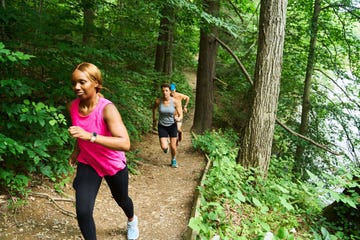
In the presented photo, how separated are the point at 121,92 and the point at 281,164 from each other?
16.2 ft

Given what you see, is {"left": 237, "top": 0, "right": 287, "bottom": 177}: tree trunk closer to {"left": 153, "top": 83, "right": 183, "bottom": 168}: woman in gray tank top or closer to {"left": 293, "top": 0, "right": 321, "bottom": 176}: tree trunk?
{"left": 153, "top": 83, "right": 183, "bottom": 168}: woman in gray tank top

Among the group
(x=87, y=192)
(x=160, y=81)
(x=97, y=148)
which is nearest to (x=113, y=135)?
(x=97, y=148)

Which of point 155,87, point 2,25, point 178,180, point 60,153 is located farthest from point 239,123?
point 2,25

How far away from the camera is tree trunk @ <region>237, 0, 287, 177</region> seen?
229 inches

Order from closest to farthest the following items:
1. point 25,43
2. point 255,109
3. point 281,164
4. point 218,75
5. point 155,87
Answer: point 25,43 → point 255,109 → point 281,164 → point 155,87 → point 218,75

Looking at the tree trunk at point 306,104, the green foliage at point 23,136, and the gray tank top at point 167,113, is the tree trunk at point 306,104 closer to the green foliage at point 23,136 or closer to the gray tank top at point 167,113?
the gray tank top at point 167,113

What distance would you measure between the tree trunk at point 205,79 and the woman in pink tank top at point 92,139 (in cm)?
803

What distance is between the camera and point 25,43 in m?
5.15

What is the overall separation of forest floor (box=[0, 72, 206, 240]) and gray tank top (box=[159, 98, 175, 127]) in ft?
4.19

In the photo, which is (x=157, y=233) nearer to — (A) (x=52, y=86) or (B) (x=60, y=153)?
(B) (x=60, y=153)

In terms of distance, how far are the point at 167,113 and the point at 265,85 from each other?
242cm

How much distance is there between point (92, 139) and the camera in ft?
8.73

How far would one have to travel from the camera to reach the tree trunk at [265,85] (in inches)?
229

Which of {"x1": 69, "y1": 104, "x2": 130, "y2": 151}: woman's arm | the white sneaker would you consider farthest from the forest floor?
{"x1": 69, "y1": 104, "x2": 130, "y2": 151}: woman's arm
